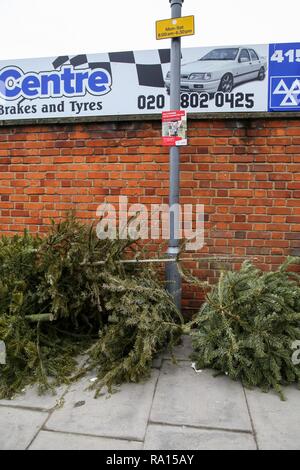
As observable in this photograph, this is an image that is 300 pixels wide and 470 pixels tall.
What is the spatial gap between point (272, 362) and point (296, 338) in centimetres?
31

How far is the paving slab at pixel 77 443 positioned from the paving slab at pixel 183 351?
111cm

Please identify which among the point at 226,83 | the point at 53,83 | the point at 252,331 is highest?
the point at 53,83

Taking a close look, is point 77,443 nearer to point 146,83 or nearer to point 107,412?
point 107,412

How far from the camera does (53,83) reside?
3.92 meters

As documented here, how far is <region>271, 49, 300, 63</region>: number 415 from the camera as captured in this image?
3436 millimetres

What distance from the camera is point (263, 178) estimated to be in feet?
11.9

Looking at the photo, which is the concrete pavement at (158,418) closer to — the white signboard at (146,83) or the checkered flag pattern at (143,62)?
the white signboard at (146,83)

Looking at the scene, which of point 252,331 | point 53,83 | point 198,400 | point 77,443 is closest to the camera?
point 77,443

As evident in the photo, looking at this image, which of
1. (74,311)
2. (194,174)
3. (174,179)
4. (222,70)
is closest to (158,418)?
(74,311)

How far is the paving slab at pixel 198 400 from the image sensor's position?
92.5 inches

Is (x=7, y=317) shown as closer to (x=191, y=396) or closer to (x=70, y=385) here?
(x=70, y=385)

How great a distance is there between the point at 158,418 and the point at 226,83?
2.99 m

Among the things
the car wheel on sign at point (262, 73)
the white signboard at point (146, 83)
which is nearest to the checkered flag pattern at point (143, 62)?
the white signboard at point (146, 83)

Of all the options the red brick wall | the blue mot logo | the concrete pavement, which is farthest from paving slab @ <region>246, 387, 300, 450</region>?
the blue mot logo
